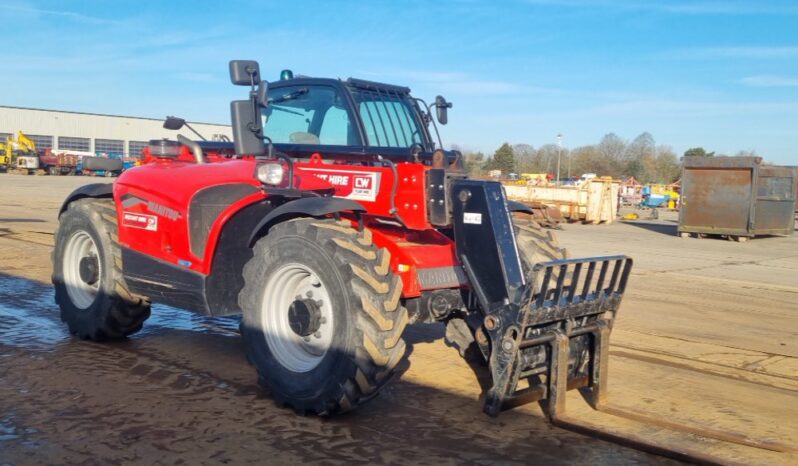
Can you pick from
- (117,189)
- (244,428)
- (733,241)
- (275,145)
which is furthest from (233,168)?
(733,241)

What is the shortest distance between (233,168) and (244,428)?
2.09 metres

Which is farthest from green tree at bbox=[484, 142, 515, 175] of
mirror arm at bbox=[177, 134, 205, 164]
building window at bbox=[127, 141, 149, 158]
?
building window at bbox=[127, 141, 149, 158]

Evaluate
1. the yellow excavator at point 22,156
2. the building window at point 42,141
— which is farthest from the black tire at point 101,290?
the building window at point 42,141

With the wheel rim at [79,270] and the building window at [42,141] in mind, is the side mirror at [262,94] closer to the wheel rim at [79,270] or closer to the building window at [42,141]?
the wheel rim at [79,270]

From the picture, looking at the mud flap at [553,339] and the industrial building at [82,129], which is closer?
the mud flap at [553,339]

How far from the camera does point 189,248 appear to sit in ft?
19.0

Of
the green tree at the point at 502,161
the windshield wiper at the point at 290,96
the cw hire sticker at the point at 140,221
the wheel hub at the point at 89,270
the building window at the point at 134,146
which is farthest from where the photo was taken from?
the building window at the point at 134,146

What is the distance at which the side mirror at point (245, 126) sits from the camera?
5.41m

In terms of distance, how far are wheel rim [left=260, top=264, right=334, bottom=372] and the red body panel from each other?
0.55 m

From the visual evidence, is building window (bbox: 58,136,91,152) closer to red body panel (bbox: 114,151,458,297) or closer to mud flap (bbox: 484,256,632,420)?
red body panel (bbox: 114,151,458,297)

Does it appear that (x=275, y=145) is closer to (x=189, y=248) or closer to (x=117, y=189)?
(x=189, y=248)

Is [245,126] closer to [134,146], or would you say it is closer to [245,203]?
[245,203]

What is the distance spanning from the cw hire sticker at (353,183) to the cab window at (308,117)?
1.42 ft

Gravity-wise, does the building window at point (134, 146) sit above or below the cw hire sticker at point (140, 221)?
above
